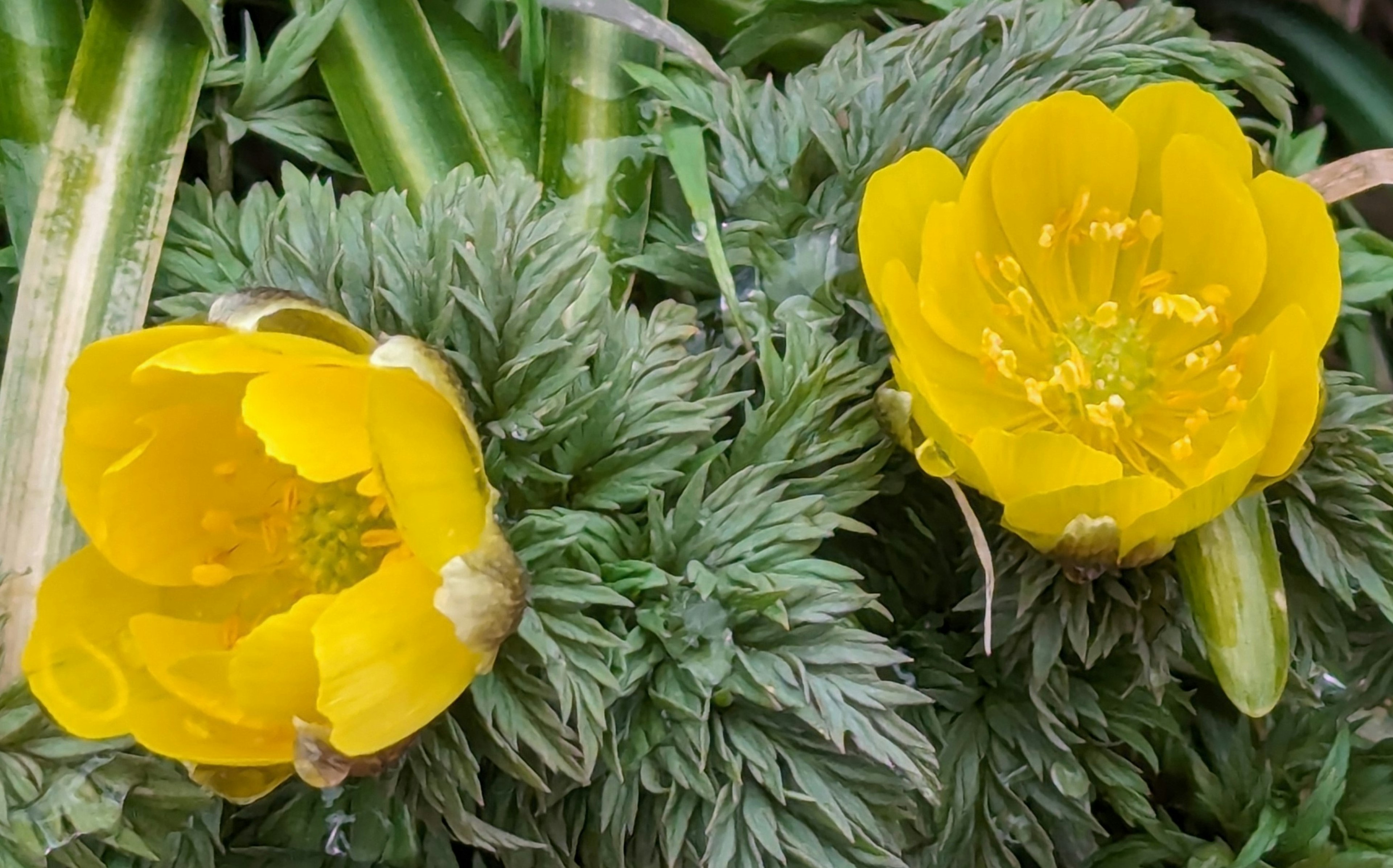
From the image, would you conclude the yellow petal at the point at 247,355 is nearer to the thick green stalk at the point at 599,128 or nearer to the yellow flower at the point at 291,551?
the yellow flower at the point at 291,551

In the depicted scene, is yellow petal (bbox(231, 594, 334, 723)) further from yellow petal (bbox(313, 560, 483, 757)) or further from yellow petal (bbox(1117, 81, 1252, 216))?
yellow petal (bbox(1117, 81, 1252, 216))

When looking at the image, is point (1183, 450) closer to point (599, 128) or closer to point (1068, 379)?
point (1068, 379)

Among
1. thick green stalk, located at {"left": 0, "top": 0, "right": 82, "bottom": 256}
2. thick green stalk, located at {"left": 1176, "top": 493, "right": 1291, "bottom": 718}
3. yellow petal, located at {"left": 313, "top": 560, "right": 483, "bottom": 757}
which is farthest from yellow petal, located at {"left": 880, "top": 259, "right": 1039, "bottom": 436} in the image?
thick green stalk, located at {"left": 0, "top": 0, "right": 82, "bottom": 256}

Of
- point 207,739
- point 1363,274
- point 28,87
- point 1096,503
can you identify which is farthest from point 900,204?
point 28,87

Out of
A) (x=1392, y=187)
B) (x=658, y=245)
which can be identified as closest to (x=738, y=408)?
(x=658, y=245)

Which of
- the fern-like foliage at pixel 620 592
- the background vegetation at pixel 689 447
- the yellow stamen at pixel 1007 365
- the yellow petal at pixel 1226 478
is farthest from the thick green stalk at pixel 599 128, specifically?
the yellow petal at pixel 1226 478

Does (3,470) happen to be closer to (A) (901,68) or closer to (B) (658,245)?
(B) (658,245)
